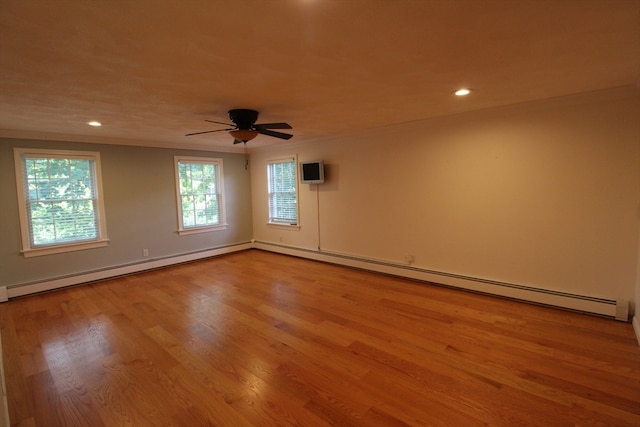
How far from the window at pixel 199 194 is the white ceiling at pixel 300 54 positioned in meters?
2.39

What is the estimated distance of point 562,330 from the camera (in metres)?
2.89

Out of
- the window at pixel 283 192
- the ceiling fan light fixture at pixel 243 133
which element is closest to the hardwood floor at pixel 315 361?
the ceiling fan light fixture at pixel 243 133

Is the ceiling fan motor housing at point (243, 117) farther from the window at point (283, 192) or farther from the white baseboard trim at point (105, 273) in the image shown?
the white baseboard trim at point (105, 273)

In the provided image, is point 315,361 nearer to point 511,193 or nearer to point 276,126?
point 276,126

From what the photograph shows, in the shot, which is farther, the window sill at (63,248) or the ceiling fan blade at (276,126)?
the window sill at (63,248)

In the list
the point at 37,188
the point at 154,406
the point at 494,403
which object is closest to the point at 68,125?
the point at 37,188

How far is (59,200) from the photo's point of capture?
4.48 metres

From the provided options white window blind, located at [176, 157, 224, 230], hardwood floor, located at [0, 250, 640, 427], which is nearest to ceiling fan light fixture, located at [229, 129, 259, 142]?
hardwood floor, located at [0, 250, 640, 427]

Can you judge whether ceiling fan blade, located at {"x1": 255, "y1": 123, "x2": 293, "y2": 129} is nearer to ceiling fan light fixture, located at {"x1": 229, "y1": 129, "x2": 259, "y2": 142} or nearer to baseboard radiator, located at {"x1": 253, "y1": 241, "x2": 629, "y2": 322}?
ceiling fan light fixture, located at {"x1": 229, "y1": 129, "x2": 259, "y2": 142}

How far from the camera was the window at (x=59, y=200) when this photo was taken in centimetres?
422

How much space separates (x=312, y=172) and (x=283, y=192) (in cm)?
113

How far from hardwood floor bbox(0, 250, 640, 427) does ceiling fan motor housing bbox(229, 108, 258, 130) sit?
214 cm

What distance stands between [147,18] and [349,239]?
4215 mm

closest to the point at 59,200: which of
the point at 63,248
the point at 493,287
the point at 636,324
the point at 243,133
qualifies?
the point at 63,248
